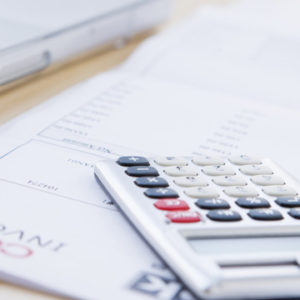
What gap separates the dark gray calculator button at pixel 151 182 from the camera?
0.30m

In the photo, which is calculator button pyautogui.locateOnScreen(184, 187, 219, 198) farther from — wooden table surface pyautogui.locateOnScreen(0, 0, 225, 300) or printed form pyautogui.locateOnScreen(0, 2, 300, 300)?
wooden table surface pyautogui.locateOnScreen(0, 0, 225, 300)

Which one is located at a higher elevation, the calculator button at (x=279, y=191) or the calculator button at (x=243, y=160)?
the calculator button at (x=243, y=160)

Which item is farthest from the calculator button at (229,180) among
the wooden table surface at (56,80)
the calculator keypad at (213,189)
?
the wooden table surface at (56,80)

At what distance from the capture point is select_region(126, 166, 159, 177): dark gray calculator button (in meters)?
0.31

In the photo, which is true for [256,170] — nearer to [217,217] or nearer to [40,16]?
[217,217]

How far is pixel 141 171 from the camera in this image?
1.04ft

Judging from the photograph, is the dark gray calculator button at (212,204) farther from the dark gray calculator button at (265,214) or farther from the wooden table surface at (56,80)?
the wooden table surface at (56,80)

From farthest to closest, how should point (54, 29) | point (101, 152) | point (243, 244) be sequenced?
point (54, 29) → point (101, 152) → point (243, 244)

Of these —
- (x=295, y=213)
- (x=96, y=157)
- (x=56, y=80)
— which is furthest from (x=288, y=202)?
(x=56, y=80)

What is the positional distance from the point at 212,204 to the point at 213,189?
0.7 inches

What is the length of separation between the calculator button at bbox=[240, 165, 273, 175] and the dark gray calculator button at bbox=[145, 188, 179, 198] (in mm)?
53

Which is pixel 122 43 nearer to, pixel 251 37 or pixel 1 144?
pixel 251 37

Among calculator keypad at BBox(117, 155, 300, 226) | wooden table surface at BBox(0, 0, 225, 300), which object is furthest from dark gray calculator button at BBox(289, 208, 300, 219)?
wooden table surface at BBox(0, 0, 225, 300)

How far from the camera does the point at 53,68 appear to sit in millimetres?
518
